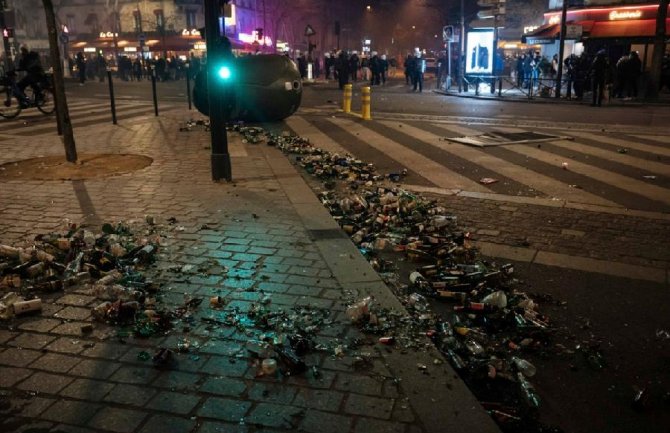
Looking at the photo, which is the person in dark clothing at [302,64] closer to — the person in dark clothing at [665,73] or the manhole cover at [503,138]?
the person in dark clothing at [665,73]

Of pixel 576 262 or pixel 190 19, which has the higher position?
pixel 190 19

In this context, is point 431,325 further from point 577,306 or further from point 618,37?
point 618,37

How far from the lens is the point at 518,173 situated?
8766 mm

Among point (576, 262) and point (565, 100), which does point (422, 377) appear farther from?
point (565, 100)

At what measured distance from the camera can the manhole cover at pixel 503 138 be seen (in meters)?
11.5

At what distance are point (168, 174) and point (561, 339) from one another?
20.1ft

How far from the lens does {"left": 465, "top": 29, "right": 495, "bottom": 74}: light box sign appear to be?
83.6 ft

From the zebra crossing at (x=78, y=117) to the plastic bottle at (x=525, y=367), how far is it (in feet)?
39.1

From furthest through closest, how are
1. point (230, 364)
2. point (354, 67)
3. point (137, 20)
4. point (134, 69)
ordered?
point (137, 20) < point (134, 69) < point (354, 67) < point (230, 364)

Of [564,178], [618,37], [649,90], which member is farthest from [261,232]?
[618,37]

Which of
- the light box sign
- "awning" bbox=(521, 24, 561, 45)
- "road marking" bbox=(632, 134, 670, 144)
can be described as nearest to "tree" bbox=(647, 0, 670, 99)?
"awning" bbox=(521, 24, 561, 45)

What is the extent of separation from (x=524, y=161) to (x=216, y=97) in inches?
207

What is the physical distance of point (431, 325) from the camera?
3.90m

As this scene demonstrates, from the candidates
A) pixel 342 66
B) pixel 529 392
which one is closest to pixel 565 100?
pixel 342 66
